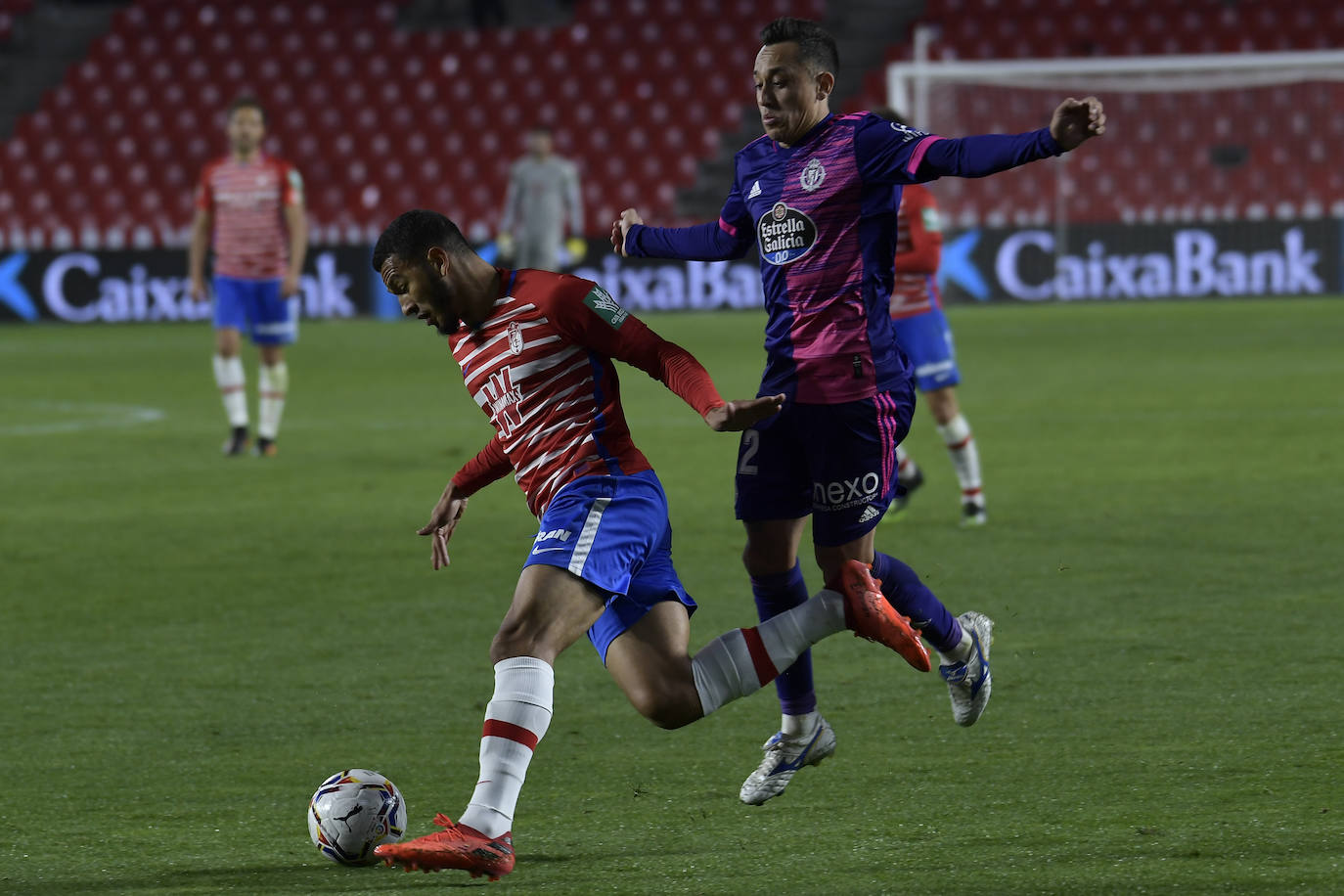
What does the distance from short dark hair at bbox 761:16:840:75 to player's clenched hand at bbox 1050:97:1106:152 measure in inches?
27.3

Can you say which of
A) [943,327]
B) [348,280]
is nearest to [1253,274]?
[348,280]

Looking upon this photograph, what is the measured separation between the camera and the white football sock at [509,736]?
3592mm

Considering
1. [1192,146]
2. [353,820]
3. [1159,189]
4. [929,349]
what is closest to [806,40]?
[353,820]

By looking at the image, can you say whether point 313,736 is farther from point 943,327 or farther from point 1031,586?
point 943,327

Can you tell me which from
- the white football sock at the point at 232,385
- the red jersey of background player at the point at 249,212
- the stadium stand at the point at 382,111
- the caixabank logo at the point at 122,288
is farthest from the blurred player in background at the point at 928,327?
the stadium stand at the point at 382,111

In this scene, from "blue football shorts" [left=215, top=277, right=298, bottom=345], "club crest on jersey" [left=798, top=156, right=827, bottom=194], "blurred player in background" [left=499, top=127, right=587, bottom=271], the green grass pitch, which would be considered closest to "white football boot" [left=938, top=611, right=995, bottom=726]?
the green grass pitch

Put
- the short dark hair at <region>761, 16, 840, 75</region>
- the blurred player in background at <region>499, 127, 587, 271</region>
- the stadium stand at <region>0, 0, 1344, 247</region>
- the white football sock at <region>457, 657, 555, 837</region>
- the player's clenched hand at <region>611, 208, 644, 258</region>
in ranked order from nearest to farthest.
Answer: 1. the white football sock at <region>457, 657, 555, 837</region>
2. the short dark hair at <region>761, 16, 840, 75</region>
3. the player's clenched hand at <region>611, 208, 644, 258</region>
4. the blurred player in background at <region>499, 127, 587, 271</region>
5. the stadium stand at <region>0, 0, 1344, 247</region>

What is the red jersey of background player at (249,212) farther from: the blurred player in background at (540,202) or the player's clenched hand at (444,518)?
the player's clenched hand at (444,518)

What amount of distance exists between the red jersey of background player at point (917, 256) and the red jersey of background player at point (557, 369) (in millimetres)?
4015

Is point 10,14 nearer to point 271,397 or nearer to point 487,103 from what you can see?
point 487,103

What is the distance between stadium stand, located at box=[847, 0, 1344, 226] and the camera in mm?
22312

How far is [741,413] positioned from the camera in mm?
3736

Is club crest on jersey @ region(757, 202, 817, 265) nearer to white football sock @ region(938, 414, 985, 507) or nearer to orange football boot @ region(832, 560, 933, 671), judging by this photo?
orange football boot @ region(832, 560, 933, 671)

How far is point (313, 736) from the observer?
4.96 meters
